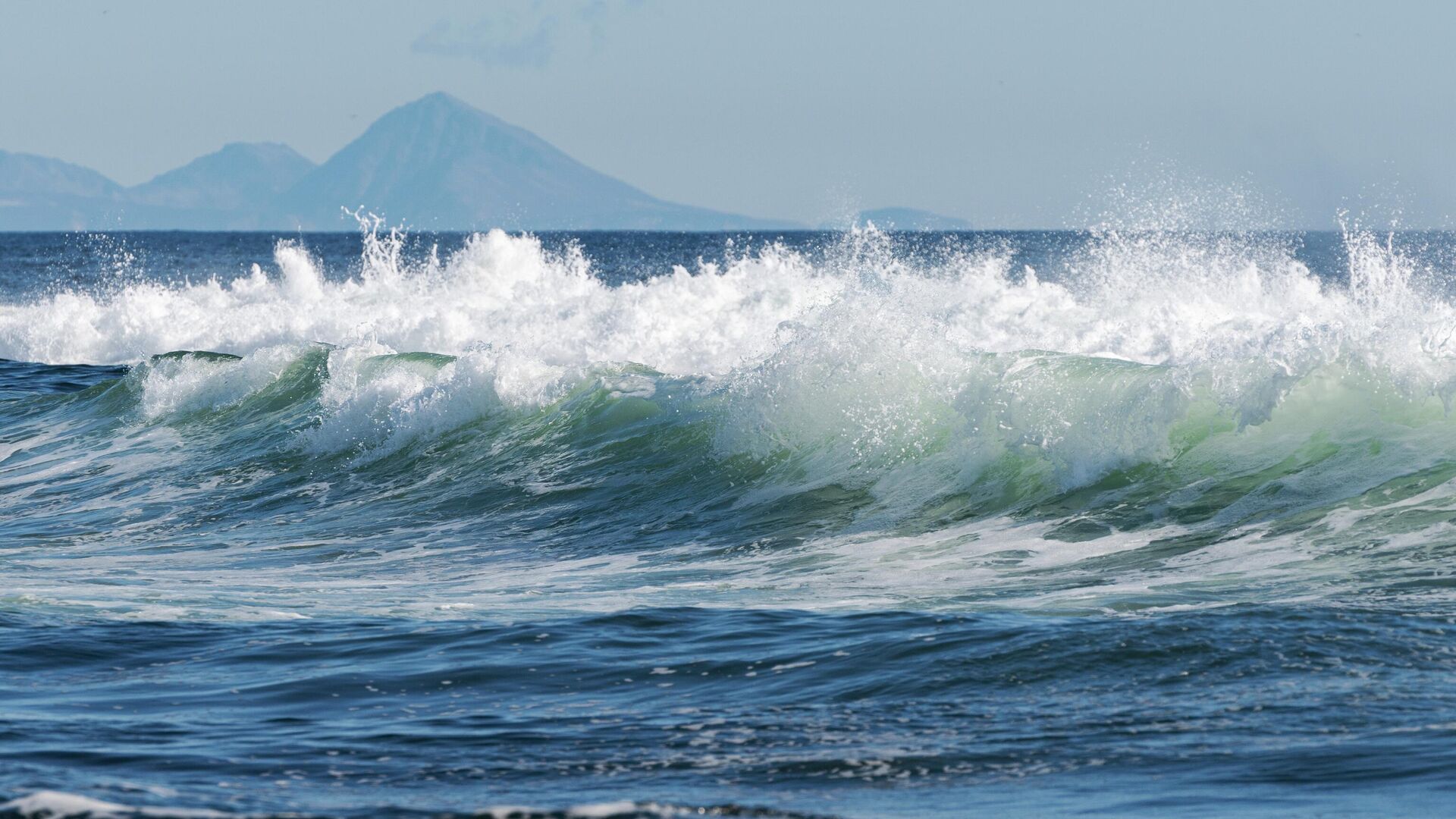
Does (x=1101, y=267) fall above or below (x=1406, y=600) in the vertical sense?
above

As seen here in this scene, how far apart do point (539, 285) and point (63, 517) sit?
66.0ft

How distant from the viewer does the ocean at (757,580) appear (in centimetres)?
544

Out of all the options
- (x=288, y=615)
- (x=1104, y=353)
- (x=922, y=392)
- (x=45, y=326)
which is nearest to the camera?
(x=288, y=615)

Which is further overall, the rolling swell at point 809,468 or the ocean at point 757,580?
the rolling swell at point 809,468

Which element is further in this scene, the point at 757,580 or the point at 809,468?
the point at 809,468

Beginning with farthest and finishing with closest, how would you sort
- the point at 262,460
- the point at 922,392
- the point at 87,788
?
the point at 262,460 → the point at 922,392 → the point at 87,788

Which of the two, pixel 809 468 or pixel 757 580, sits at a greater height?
pixel 809 468

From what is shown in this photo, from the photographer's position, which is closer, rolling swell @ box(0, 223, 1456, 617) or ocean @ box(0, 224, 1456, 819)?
ocean @ box(0, 224, 1456, 819)

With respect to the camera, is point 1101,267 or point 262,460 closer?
point 262,460

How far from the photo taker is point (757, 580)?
9773 mm

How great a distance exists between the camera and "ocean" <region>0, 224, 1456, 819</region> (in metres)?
5.44

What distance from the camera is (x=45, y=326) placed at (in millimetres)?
32438

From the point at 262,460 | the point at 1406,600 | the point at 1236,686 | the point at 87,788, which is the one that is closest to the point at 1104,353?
the point at 262,460

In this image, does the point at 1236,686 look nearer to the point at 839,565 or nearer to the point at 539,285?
the point at 839,565
